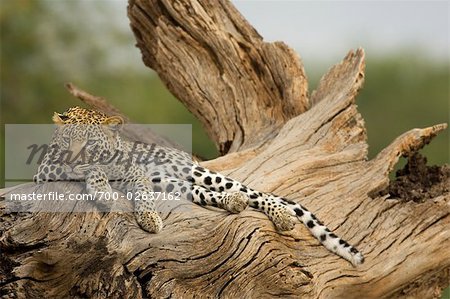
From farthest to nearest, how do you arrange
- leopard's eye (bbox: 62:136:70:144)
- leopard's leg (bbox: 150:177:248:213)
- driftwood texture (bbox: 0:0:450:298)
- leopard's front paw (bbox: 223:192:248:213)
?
leopard's leg (bbox: 150:177:248:213) < leopard's front paw (bbox: 223:192:248:213) < leopard's eye (bbox: 62:136:70:144) < driftwood texture (bbox: 0:0:450:298)

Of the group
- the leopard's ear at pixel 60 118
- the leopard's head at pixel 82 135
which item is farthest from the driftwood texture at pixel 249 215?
the leopard's ear at pixel 60 118

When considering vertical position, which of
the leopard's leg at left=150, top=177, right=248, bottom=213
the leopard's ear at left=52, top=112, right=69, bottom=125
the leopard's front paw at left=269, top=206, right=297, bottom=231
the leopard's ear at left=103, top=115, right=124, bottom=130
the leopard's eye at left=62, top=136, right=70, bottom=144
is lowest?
the leopard's front paw at left=269, top=206, right=297, bottom=231

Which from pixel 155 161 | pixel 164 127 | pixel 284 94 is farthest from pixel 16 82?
pixel 155 161

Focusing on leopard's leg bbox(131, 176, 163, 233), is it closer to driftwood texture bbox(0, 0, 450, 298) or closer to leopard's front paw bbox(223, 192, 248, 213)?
driftwood texture bbox(0, 0, 450, 298)

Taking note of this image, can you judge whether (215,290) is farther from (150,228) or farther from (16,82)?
(16,82)

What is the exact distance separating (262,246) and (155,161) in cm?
107

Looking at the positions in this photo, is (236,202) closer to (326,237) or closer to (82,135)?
(326,237)

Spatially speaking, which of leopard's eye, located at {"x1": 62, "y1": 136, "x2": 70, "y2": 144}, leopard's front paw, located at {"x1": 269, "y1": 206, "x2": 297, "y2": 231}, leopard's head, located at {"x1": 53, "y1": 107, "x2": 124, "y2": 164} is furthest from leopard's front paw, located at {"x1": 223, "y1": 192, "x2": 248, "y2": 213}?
leopard's eye, located at {"x1": 62, "y1": 136, "x2": 70, "y2": 144}

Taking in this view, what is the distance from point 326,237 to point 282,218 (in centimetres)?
48

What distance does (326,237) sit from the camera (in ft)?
22.5

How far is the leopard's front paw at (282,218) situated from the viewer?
652 centimetres

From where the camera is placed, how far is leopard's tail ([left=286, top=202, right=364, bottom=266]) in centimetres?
683

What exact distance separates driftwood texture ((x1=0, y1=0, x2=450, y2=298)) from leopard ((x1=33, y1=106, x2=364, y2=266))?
91 mm

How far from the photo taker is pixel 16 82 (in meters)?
20.7
